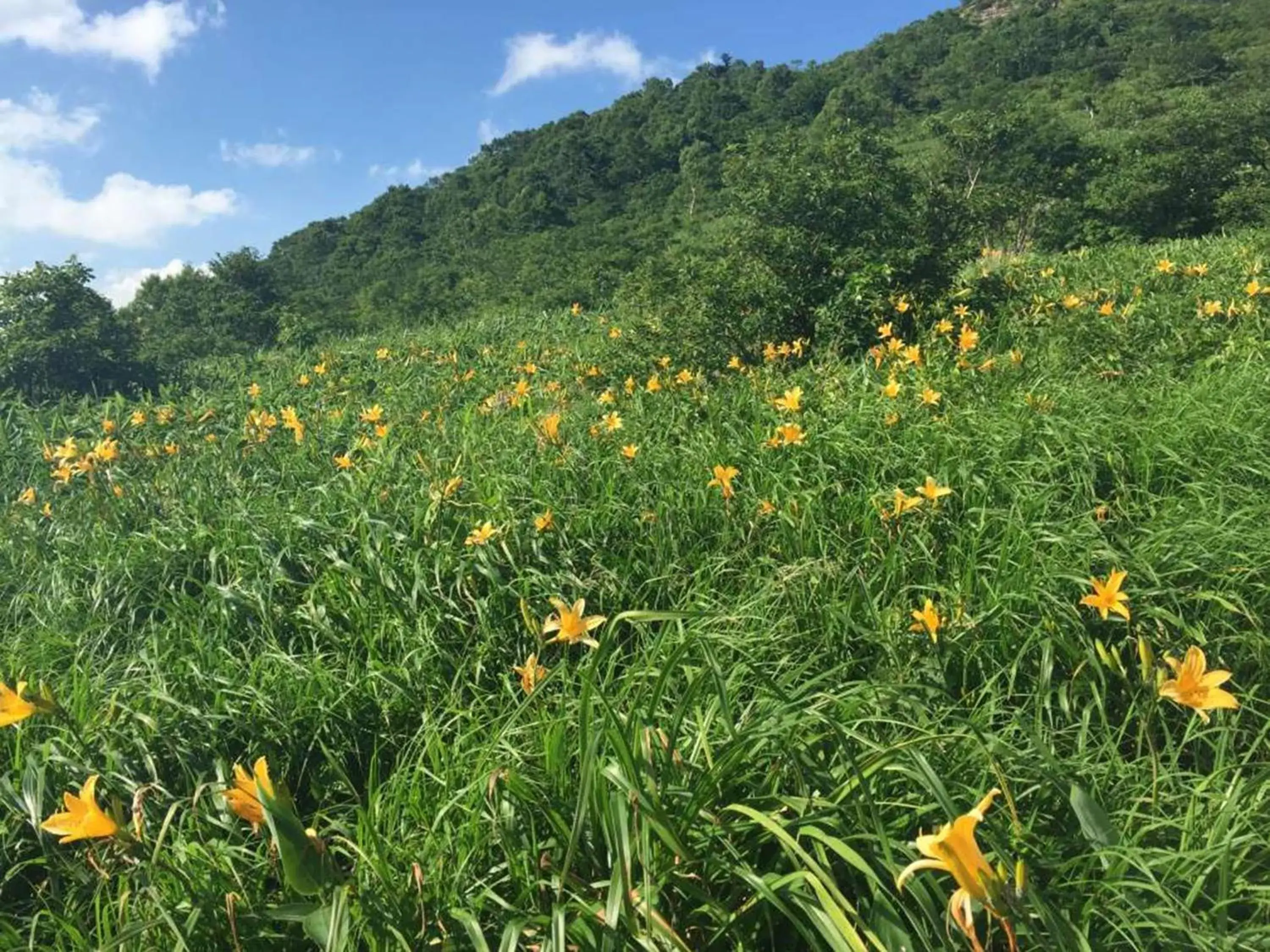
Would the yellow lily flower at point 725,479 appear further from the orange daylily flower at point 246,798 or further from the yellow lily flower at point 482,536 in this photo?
the orange daylily flower at point 246,798

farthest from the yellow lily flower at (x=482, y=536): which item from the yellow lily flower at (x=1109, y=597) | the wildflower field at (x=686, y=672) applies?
the yellow lily flower at (x=1109, y=597)

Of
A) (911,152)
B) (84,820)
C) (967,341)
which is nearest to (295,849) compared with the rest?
(84,820)

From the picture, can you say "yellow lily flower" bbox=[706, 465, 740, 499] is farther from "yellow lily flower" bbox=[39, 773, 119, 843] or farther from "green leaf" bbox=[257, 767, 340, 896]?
"yellow lily flower" bbox=[39, 773, 119, 843]

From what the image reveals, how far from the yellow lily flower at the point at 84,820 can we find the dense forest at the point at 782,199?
4.41 metres

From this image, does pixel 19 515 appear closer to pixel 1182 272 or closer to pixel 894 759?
pixel 894 759

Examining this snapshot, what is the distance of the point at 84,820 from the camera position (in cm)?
119

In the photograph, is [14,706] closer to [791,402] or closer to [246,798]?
[246,798]

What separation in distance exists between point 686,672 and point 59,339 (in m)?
9.48

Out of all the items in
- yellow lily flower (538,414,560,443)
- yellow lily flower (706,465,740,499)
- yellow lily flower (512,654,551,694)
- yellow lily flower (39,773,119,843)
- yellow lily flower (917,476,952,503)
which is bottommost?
yellow lily flower (512,654,551,694)

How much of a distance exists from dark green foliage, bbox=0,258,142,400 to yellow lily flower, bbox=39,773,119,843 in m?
8.42

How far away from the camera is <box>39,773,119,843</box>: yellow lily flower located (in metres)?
1.19

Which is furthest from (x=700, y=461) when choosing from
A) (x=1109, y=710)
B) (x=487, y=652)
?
(x=1109, y=710)

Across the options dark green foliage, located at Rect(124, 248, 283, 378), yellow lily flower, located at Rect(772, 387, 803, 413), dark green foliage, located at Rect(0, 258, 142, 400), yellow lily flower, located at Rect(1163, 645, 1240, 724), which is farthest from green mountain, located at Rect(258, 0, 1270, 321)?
dark green foliage, located at Rect(0, 258, 142, 400)

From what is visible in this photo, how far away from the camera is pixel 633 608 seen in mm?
2344
